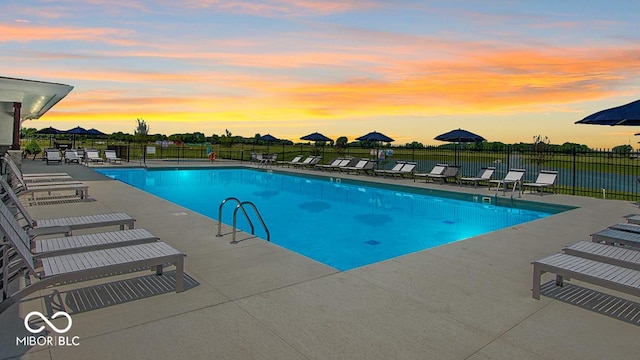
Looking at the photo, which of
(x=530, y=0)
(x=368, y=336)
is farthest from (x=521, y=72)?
(x=368, y=336)

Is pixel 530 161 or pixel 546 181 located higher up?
pixel 530 161

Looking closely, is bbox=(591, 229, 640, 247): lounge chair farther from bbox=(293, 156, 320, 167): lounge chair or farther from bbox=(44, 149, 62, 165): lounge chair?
bbox=(44, 149, 62, 165): lounge chair

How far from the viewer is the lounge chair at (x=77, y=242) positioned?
3519mm

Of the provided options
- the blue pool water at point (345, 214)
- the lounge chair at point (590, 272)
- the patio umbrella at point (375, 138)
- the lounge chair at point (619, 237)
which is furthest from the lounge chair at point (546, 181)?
the lounge chair at point (590, 272)

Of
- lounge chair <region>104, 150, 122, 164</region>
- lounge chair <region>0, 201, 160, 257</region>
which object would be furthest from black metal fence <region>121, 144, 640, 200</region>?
lounge chair <region>0, 201, 160, 257</region>

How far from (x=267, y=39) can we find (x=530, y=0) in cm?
910

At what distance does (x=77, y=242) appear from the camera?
3.92 meters

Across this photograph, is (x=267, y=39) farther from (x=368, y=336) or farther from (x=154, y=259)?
(x=368, y=336)

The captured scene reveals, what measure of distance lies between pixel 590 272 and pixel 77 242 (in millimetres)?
5016

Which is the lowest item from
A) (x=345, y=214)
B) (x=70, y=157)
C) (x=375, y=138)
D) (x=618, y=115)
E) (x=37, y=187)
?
(x=345, y=214)

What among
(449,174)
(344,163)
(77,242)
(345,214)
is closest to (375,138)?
(344,163)

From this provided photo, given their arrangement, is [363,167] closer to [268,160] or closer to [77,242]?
[268,160]

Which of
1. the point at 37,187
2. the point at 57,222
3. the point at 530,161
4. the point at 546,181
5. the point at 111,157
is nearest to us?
the point at 57,222

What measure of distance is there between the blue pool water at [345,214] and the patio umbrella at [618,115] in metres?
2.91
